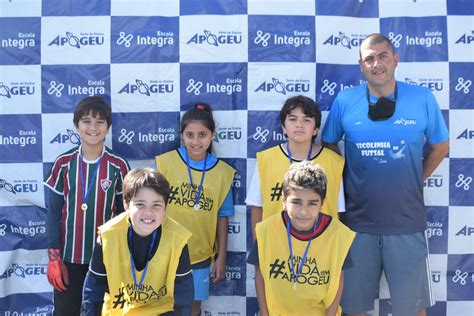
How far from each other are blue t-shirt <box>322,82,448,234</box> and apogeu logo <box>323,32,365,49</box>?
0.66 metres

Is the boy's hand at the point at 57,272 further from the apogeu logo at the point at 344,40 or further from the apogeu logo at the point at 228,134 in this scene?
the apogeu logo at the point at 344,40


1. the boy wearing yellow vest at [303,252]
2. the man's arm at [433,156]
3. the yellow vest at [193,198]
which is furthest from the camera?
the yellow vest at [193,198]

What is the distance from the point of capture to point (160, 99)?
4160mm

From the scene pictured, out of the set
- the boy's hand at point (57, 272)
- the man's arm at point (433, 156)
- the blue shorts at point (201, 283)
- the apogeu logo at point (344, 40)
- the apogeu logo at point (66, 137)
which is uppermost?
the apogeu logo at point (344, 40)

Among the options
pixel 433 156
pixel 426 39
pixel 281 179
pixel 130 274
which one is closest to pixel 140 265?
pixel 130 274

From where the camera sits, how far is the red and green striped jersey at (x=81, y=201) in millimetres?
3660

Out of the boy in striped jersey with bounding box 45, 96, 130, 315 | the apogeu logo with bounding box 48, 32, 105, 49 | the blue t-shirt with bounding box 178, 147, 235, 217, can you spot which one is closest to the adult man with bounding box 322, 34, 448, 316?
the blue t-shirt with bounding box 178, 147, 235, 217

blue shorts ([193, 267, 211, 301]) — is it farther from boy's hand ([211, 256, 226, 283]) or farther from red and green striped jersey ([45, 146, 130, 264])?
red and green striped jersey ([45, 146, 130, 264])

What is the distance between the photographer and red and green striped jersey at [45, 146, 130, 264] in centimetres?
366

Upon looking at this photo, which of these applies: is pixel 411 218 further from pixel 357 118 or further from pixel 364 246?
pixel 357 118

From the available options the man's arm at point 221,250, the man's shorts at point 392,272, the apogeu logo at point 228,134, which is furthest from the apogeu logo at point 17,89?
the man's shorts at point 392,272

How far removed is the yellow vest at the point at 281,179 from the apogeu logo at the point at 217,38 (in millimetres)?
986

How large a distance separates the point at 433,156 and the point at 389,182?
416 mm

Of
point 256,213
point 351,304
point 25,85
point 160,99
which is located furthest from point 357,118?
point 25,85
